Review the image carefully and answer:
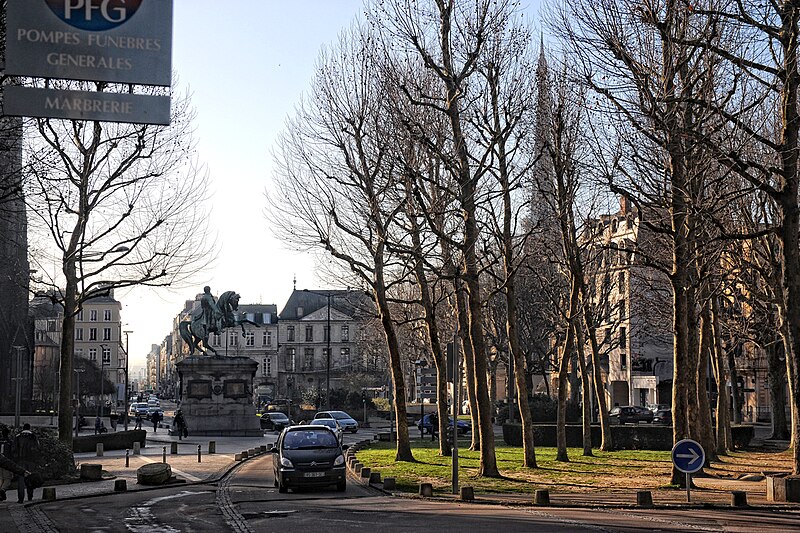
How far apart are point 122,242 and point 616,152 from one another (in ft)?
54.3

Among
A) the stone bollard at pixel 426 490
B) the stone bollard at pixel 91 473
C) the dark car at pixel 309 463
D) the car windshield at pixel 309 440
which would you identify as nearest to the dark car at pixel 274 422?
the stone bollard at pixel 91 473

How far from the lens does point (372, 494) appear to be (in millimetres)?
23688

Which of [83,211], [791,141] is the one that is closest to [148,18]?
[791,141]

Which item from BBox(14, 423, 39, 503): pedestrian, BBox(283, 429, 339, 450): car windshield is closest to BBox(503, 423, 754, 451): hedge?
BBox(283, 429, 339, 450): car windshield

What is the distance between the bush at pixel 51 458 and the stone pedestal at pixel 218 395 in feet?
89.3

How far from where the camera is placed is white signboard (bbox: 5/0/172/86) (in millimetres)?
13461

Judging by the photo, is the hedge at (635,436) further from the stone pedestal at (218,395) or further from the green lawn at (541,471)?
the stone pedestal at (218,395)

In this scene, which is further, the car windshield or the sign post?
the car windshield

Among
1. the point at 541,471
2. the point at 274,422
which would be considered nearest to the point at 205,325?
the point at 274,422

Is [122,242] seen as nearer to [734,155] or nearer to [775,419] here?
[734,155]

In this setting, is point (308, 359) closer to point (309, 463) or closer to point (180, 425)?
point (180, 425)

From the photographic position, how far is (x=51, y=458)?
27.3 m

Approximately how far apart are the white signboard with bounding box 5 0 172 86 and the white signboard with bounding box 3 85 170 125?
318 millimetres

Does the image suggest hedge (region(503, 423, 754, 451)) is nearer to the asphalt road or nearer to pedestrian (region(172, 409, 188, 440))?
pedestrian (region(172, 409, 188, 440))
